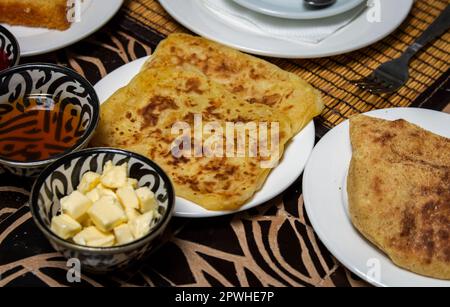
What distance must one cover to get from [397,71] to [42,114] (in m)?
1.33

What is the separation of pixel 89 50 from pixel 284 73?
0.83 m

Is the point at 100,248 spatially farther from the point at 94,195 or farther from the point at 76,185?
the point at 76,185

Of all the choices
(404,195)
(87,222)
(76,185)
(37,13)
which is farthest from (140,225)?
(37,13)

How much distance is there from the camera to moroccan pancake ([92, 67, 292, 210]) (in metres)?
1.84

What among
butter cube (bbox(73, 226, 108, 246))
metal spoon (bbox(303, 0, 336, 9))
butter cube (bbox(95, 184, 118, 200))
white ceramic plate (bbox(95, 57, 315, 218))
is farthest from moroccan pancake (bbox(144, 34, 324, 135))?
butter cube (bbox(73, 226, 108, 246))

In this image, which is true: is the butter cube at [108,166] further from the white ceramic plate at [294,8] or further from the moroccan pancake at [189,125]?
the white ceramic plate at [294,8]

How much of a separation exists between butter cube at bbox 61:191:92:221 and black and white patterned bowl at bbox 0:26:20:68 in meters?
0.71

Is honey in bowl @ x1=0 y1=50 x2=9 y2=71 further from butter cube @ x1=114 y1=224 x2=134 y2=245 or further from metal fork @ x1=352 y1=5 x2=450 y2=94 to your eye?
metal fork @ x1=352 y1=5 x2=450 y2=94

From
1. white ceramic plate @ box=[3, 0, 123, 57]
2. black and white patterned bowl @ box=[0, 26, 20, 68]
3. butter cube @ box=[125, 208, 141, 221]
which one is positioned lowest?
butter cube @ box=[125, 208, 141, 221]

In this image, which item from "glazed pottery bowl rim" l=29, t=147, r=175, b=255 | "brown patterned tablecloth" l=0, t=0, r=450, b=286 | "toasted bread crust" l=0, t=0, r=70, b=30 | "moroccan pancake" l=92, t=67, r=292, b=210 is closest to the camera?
"glazed pottery bowl rim" l=29, t=147, r=175, b=255

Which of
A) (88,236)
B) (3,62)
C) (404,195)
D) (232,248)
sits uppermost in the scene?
(3,62)

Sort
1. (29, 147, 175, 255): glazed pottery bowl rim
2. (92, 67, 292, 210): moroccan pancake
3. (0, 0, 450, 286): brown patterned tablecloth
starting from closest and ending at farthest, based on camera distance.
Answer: (29, 147, 175, 255): glazed pottery bowl rim, (0, 0, 450, 286): brown patterned tablecloth, (92, 67, 292, 210): moroccan pancake

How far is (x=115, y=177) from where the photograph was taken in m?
1.71
